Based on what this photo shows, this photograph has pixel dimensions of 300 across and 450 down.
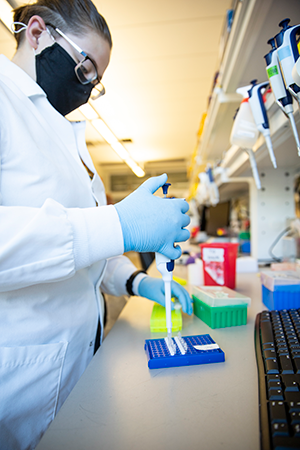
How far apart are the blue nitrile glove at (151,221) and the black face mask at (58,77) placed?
1.71ft

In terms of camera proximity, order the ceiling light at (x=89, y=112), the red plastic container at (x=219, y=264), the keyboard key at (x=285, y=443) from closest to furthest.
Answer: the keyboard key at (x=285, y=443) → the red plastic container at (x=219, y=264) → the ceiling light at (x=89, y=112)

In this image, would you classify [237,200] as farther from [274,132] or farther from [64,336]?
[64,336]

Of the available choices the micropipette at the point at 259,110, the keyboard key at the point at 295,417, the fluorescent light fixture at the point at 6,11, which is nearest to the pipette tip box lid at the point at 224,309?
the keyboard key at the point at 295,417

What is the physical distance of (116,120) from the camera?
4.35 m

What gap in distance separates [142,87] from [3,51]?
149 cm

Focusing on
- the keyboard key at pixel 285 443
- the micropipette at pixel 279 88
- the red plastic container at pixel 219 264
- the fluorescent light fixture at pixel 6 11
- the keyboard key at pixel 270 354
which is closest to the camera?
the keyboard key at pixel 285 443

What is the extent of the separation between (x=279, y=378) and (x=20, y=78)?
3.38 feet

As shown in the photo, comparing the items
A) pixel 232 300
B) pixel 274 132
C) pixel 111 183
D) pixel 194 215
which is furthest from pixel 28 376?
pixel 111 183

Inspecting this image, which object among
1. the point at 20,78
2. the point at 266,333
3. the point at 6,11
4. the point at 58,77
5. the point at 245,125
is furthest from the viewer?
the point at 6,11

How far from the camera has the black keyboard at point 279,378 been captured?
1.25 ft

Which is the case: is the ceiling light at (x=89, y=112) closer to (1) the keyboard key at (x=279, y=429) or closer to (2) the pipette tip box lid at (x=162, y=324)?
(2) the pipette tip box lid at (x=162, y=324)

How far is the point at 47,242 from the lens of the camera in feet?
1.80

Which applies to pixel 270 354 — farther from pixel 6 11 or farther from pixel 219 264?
pixel 6 11

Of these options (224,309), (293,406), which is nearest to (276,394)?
(293,406)
